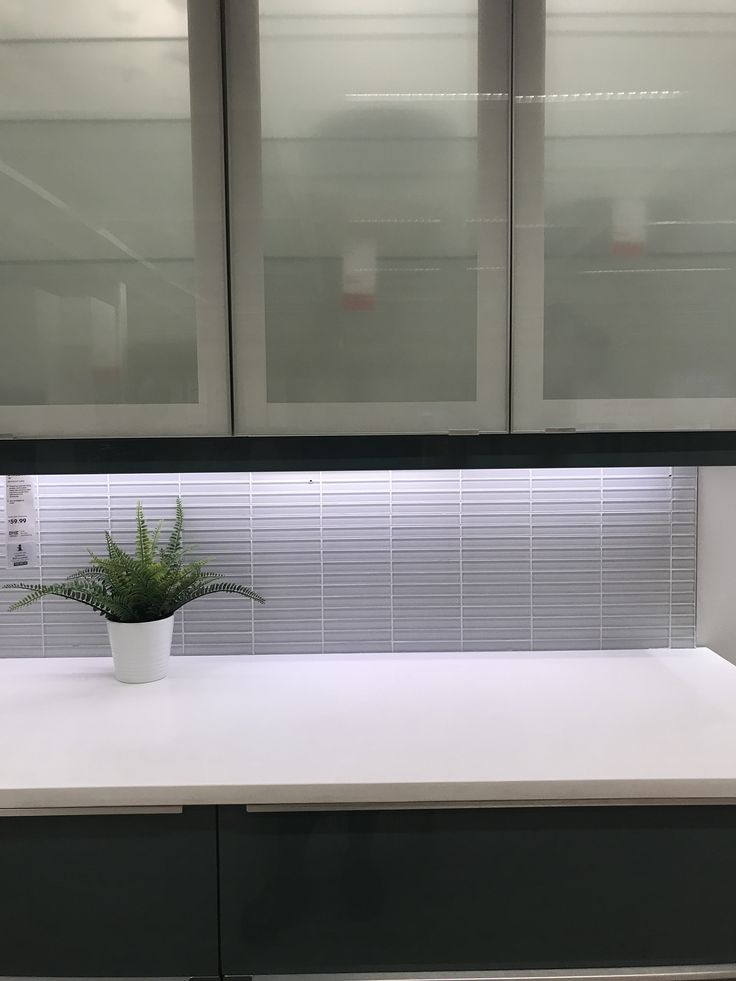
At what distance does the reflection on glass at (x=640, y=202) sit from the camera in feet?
4.18

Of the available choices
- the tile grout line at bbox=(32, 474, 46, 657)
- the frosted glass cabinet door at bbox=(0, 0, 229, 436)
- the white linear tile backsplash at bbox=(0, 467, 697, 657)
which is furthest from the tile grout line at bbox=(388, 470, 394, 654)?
the tile grout line at bbox=(32, 474, 46, 657)

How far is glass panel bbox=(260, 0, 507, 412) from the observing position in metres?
1.27

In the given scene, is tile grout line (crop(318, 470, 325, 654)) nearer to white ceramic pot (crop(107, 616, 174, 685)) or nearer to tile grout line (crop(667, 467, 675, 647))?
white ceramic pot (crop(107, 616, 174, 685))

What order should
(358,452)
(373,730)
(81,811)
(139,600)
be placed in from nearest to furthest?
(81,811) → (373,730) → (358,452) → (139,600)

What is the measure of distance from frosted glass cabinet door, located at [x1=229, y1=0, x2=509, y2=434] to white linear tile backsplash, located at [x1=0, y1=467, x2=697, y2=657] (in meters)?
0.35

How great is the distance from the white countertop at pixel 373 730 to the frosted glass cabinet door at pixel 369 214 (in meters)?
0.54

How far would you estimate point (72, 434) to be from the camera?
1.31m

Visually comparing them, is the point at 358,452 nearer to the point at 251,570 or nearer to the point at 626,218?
the point at 251,570

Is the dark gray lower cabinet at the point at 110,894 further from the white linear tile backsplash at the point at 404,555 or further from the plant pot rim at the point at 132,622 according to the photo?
the white linear tile backsplash at the point at 404,555

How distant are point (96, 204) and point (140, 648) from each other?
0.88 meters

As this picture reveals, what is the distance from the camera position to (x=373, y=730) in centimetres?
121

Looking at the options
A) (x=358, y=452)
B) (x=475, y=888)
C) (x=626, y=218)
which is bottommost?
(x=475, y=888)

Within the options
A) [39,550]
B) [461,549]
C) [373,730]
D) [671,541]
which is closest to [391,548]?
[461,549]

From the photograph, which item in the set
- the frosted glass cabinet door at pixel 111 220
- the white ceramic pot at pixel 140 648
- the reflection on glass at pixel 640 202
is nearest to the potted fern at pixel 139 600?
the white ceramic pot at pixel 140 648
